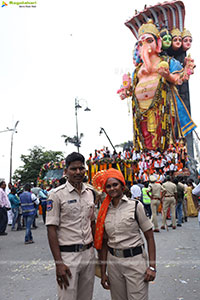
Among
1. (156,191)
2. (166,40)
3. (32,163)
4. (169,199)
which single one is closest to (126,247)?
(169,199)

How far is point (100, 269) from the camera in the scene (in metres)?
2.75

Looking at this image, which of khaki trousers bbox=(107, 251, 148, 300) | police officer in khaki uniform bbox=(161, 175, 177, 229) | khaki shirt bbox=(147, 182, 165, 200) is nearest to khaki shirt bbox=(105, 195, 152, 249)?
khaki trousers bbox=(107, 251, 148, 300)

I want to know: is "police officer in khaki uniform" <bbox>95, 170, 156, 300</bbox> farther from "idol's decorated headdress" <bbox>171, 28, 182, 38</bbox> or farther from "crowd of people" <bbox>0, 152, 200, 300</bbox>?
"idol's decorated headdress" <bbox>171, 28, 182, 38</bbox>

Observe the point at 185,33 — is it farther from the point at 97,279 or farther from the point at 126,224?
the point at 126,224

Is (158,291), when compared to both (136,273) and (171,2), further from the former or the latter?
(171,2)

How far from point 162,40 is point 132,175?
16568 millimetres

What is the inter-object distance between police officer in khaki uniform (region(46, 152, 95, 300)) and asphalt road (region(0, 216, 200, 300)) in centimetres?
175

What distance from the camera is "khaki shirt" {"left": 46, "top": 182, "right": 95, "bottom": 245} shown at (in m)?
2.51

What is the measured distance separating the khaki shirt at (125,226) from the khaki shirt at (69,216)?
213 mm

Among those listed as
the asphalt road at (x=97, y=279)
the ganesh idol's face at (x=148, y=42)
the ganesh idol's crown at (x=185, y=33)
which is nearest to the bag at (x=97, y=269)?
the asphalt road at (x=97, y=279)

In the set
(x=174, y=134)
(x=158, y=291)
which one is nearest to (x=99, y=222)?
(x=158, y=291)

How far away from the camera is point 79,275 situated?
8.39 feet

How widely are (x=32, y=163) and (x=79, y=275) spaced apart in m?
48.1

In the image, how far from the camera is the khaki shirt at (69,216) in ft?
8.22
